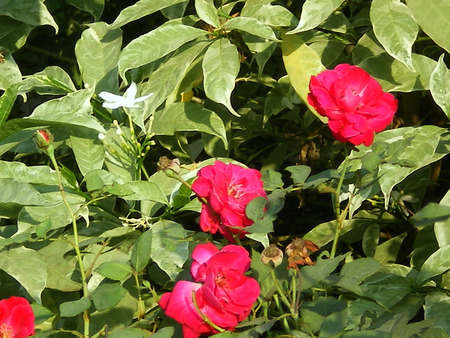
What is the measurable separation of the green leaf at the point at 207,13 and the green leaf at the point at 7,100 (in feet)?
1.07

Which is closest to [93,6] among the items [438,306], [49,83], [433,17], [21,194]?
[49,83]

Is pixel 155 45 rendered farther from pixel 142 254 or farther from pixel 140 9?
pixel 142 254

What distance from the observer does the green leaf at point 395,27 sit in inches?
49.4

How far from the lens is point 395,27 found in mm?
1286

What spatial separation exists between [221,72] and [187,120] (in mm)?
161

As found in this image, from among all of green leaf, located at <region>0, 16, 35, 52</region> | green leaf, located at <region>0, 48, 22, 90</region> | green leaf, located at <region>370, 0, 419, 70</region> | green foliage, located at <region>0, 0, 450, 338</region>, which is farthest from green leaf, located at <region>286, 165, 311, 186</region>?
green leaf, located at <region>0, 16, 35, 52</region>

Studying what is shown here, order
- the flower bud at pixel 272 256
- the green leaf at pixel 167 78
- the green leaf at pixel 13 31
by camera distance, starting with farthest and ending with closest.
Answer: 1. the green leaf at pixel 13 31
2. the green leaf at pixel 167 78
3. the flower bud at pixel 272 256

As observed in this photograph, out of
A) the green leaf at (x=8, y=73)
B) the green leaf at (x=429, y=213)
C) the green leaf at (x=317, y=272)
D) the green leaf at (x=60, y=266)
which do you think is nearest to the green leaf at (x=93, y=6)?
the green leaf at (x=8, y=73)

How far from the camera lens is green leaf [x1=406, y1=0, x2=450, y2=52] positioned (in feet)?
4.29

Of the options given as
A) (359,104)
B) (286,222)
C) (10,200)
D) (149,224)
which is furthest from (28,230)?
(286,222)

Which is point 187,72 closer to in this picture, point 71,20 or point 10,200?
point 10,200

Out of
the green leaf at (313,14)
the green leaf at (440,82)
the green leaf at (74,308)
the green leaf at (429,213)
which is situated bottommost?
the green leaf at (74,308)

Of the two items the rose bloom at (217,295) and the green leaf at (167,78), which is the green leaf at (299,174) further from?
the green leaf at (167,78)

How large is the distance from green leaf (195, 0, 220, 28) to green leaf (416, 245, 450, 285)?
529 millimetres
